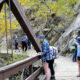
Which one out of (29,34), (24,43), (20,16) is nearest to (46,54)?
(29,34)

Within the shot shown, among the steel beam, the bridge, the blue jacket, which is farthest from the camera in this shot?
the blue jacket

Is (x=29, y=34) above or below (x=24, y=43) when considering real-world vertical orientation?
above

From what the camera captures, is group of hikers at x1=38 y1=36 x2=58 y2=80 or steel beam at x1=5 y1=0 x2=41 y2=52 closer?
steel beam at x1=5 y1=0 x2=41 y2=52

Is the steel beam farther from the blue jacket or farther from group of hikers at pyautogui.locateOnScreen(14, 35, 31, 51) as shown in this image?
group of hikers at pyautogui.locateOnScreen(14, 35, 31, 51)

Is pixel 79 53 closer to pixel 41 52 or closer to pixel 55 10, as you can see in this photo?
pixel 41 52

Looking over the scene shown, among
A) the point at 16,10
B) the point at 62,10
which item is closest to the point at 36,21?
the point at 62,10

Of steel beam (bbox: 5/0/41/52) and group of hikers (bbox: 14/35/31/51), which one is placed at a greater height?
steel beam (bbox: 5/0/41/52)

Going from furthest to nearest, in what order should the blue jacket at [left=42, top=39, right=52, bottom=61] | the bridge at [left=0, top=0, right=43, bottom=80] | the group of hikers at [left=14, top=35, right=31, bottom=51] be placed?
the group of hikers at [left=14, top=35, right=31, bottom=51], the blue jacket at [left=42, top=39, right=52, bottom=61], the bridge at [left=0, top=0, right=43, bottom=80]

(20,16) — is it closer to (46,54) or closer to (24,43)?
(46,54)

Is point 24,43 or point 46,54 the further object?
point 24,43

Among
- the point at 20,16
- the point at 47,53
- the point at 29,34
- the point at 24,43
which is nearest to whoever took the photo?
the point at 20,16

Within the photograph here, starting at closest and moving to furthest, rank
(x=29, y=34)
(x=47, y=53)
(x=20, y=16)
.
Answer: (x=20, y=16) < (x=29, y=34) < (x=47, y=53)

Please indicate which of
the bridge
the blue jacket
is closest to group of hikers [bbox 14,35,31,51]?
the bridge

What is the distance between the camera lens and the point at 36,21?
26.8m
